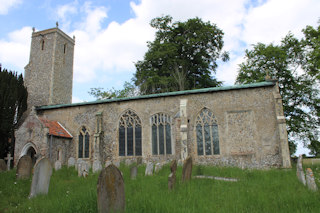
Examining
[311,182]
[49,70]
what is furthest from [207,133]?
[49,70]

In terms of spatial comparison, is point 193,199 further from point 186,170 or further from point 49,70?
point 49,70

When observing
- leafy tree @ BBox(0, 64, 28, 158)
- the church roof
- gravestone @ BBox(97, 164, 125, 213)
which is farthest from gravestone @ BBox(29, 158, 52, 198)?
leafy tree @ BBox(0, 64, 28, 158)

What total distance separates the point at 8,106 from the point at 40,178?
15.7 metres

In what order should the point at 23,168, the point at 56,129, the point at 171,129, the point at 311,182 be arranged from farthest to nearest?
the point at 56,129 → the point at 171,129 → the point at 23,168 → the point at 311,182

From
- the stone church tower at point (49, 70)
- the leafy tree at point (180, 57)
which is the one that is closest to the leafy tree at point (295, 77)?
the leafy tree at point (180, 57)

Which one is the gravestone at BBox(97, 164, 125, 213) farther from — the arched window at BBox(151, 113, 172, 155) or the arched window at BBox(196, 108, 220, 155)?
the arched window at BBox(151, 113, 172, 155)

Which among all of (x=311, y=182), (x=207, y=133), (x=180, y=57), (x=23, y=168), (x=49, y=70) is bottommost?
(x=311, y=182)

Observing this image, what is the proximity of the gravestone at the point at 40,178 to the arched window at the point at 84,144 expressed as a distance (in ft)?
37.8

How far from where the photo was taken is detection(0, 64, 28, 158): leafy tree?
19606mm

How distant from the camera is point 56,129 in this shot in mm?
18141

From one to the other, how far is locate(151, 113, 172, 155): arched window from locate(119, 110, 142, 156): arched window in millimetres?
1152

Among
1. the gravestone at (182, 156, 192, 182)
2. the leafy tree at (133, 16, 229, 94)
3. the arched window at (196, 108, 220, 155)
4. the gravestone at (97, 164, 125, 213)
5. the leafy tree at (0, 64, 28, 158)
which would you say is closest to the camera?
the gravestone at (97, 164, 125, 213)

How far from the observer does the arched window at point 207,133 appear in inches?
642

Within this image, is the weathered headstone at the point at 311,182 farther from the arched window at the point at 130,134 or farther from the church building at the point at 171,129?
the arched window at the point at 130,134
